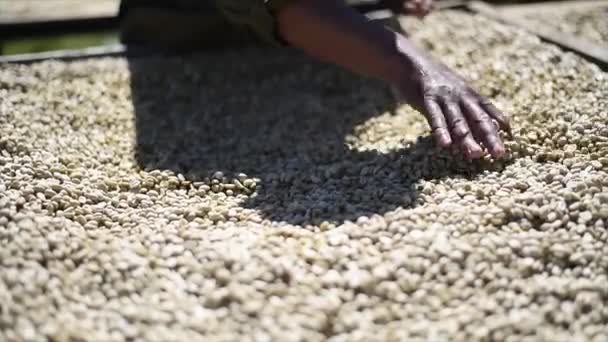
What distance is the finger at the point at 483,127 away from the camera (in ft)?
8.29

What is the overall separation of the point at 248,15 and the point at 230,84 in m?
0.64

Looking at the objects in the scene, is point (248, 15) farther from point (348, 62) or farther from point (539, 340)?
point (539, 340)

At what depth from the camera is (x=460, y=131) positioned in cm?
257

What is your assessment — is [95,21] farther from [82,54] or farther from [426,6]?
[426,6]

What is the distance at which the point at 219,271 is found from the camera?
6.72ft

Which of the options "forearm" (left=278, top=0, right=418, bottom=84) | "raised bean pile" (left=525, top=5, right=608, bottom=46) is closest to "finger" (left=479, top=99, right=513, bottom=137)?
"forearm" (left=278, top=0, right=418, bottom=84)

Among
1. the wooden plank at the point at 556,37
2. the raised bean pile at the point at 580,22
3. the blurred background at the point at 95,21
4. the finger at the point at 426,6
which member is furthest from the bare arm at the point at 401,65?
the raised bean pile at the point at 580,22

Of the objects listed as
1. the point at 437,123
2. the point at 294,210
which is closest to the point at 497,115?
the point at 437,123

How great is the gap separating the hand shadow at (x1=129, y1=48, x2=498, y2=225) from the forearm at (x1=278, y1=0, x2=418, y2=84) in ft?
1.12

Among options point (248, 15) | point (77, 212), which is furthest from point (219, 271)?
point (248, 15)

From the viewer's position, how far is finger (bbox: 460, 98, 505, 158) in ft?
8.29

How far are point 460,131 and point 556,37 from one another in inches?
65.3

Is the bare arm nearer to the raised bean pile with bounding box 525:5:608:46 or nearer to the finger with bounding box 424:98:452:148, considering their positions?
the finger with bounding box 424:98:452:148

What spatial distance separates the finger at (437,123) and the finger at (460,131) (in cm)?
2
